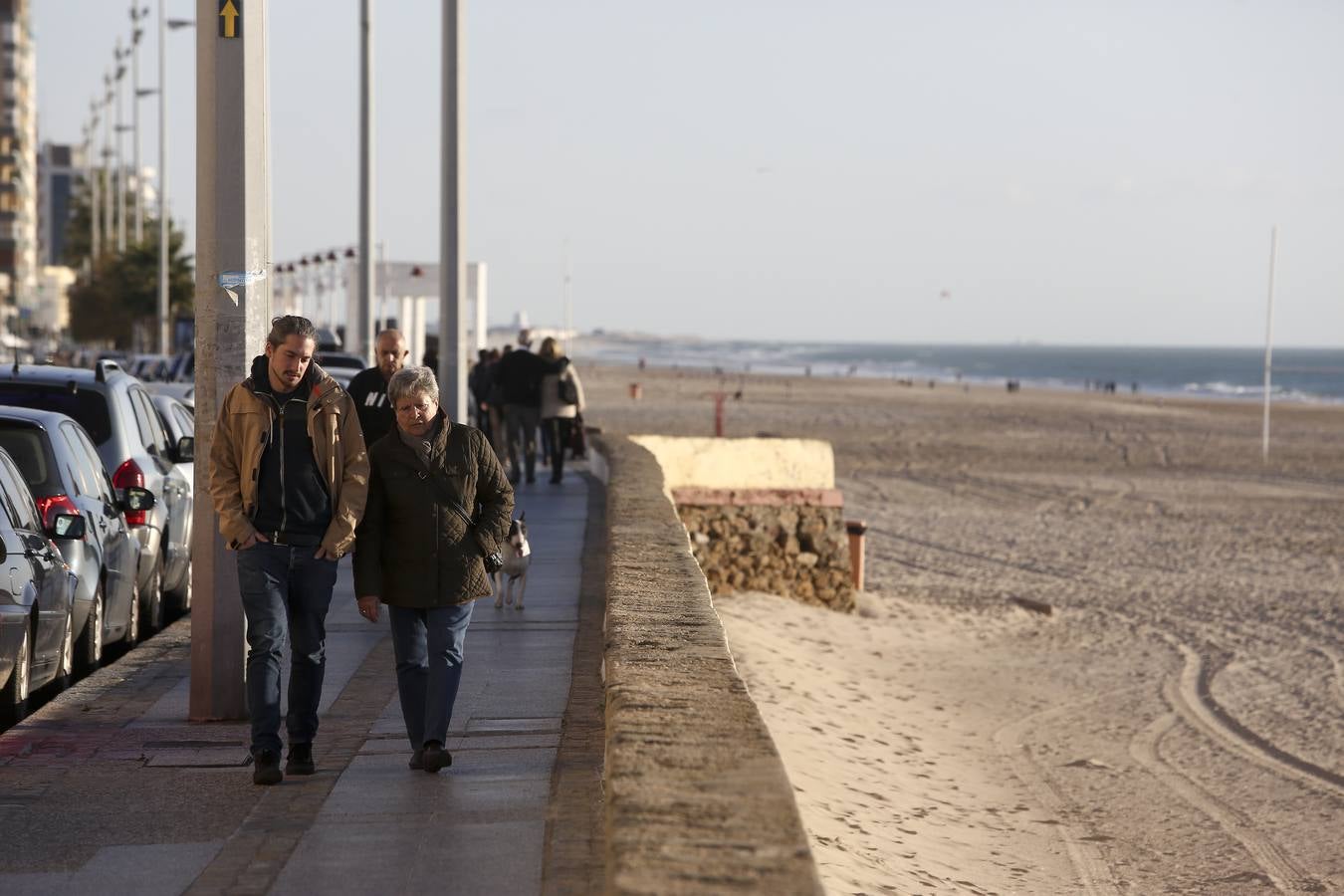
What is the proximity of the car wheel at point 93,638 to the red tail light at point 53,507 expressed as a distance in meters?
0.51

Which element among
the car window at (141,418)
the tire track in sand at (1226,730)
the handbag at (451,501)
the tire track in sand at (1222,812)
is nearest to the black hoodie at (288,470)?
the handbag at (451,501)

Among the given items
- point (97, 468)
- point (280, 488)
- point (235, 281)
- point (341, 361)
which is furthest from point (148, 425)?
point (341, 361)

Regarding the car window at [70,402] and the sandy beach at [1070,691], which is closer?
the sandy beach at [1070,691]

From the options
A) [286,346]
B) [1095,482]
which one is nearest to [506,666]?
[286,346]

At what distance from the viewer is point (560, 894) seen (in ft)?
18.6

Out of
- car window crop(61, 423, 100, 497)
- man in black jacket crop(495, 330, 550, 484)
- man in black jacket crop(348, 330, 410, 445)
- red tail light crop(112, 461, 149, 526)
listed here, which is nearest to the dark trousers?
man in black jacket crop(495, 330, 550, 484)

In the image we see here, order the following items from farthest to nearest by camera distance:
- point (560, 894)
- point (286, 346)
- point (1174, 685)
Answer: point (1174, 685) < point (286, 346) < point (560, 894)

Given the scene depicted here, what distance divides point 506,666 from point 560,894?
4372mm

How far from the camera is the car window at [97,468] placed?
1098 centimetres

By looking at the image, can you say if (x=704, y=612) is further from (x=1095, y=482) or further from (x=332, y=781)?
(x=1095, y=482)

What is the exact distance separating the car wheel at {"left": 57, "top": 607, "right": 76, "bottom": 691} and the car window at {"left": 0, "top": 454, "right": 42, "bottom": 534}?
54 centimetres

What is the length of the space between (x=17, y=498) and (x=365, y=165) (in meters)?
18.8

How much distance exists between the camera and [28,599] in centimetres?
878

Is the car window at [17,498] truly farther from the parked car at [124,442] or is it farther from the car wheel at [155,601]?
the car wheel at [155,601]
